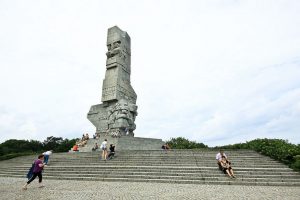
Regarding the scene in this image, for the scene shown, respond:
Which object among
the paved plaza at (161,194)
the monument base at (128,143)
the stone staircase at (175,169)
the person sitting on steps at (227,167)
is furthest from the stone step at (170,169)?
the monument base at (128,143)

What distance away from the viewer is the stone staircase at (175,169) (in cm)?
939

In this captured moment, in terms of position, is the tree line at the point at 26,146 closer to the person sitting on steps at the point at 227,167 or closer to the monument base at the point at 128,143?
the monument base at the point at 128,143

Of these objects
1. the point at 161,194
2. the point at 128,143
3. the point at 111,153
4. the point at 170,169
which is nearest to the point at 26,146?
the point at 128,143

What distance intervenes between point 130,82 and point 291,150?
15.2 m

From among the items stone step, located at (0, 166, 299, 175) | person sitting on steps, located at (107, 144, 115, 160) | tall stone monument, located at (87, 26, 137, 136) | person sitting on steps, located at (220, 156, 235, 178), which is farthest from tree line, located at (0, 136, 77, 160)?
person sitting on steps, located at (220, 156, 235, 178)

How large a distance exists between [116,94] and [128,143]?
4.67 m

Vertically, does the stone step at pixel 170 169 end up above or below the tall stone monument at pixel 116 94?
below

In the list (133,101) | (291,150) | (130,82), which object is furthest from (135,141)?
(291,150)

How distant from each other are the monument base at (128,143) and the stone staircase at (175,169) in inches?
108

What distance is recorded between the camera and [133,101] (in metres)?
23.4

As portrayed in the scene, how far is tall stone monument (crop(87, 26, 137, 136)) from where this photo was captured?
65.7 ft

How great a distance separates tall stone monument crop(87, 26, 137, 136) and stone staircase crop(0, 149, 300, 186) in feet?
16.7

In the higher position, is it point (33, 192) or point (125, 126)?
point (125, 126)

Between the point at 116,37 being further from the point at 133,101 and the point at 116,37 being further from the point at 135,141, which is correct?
the point at 135,141
